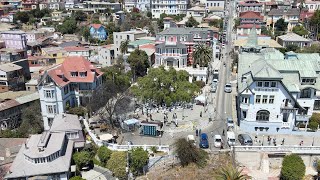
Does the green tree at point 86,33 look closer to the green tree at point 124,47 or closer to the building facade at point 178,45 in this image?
the green tree at point 124,47

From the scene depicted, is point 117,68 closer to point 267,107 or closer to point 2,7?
point 267,107

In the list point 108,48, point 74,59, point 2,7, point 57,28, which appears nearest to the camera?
point 74,59

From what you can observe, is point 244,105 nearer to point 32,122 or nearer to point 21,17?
point 32,122

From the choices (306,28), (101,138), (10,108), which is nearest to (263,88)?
(101,138)

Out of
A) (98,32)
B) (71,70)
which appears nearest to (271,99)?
(71,70)

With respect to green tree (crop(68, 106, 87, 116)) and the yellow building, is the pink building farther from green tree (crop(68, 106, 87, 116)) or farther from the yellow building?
green tree (crop(68, 106, 87, 116))

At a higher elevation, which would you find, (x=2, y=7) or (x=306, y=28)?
(x=2, y=7)

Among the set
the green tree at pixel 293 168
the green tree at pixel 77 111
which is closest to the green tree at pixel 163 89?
the green tree at pixel 77 111

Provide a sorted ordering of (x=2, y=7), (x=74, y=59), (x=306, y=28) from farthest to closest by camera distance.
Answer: (x=2, y=7)
(x=306, y=28)
(x=74, y=59)
